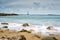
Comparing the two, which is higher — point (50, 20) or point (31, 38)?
point (50, 20)

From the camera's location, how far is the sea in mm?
2182

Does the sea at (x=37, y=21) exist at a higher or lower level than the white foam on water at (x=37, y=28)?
higher

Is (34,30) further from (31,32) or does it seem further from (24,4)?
(24,4)

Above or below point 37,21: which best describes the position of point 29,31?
below

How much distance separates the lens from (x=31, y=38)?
2.16 m

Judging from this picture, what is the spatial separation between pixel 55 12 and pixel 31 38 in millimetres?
592

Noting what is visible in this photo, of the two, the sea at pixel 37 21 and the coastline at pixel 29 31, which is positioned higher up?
the sea at pixel 37 21

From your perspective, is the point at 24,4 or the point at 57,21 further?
the point at 24,4

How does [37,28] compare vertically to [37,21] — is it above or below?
below

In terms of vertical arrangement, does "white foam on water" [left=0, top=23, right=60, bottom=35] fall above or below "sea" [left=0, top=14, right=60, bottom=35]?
below

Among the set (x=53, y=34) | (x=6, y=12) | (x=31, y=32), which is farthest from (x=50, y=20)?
(x=6, y=12)

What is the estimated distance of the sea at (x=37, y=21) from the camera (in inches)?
85.9

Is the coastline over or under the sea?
under

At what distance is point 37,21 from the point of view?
2.24 metres
